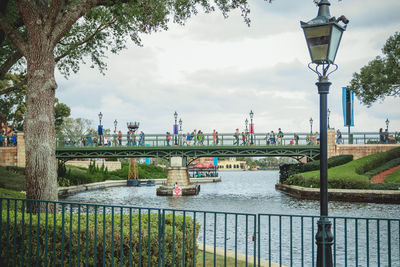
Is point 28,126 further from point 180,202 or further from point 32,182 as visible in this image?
point 180,202

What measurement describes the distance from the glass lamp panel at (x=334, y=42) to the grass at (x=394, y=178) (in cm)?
2680

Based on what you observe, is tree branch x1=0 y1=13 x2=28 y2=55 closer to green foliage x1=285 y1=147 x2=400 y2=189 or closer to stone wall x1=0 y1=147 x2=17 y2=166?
green foliage x1=285 y1=147 x2=400 y2=189

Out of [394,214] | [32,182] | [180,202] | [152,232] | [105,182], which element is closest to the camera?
[152,232]

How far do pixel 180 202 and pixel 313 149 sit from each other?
17888 millimetres

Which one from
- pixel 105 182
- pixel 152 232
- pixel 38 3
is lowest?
pixel 105 182

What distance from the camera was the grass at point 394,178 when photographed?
31.0 metres

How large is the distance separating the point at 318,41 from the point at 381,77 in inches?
1580

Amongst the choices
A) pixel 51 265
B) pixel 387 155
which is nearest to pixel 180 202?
pixel 387 155

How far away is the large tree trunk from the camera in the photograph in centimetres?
981

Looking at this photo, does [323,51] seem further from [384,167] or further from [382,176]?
[384,167]

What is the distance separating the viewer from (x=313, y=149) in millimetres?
44000

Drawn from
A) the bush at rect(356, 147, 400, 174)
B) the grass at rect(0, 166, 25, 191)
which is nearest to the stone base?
the grass at rect(0, 166, 25, 191)

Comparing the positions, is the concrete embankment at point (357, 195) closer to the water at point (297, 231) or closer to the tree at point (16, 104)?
the water at point (297, 231)

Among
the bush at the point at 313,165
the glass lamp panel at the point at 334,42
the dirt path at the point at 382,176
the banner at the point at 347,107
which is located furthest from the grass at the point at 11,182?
the banner at the point at 347,107
